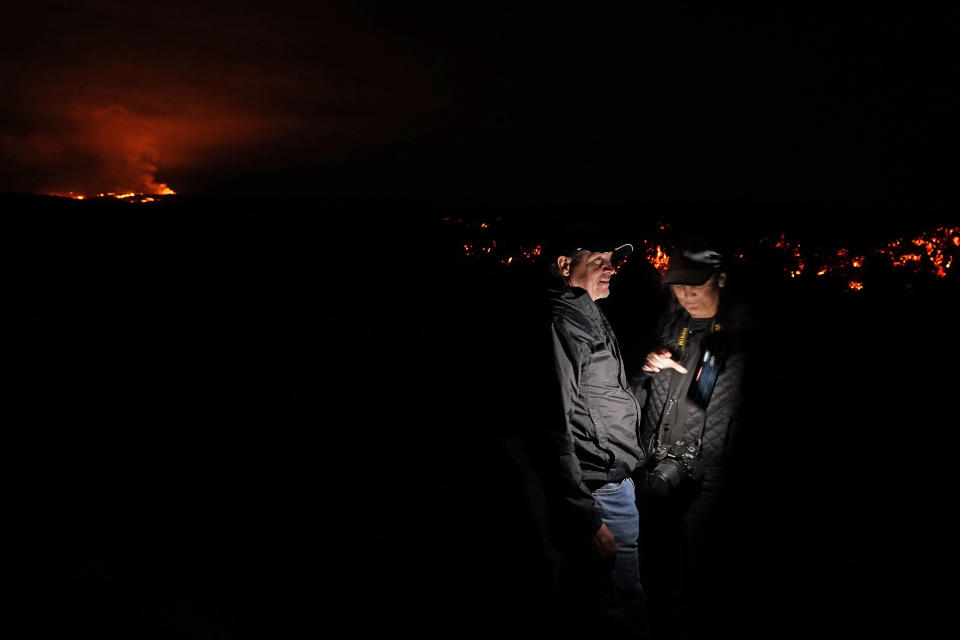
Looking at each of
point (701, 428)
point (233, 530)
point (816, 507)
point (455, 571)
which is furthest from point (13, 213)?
point (816, 507)

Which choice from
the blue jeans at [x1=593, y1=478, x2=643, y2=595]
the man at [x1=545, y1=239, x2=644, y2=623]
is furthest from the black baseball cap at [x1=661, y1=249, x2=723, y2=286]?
the blue jeans at [x1=593, y1=478, x2=643, y2=595]

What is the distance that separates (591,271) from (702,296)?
75cm

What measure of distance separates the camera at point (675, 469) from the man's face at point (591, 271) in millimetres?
977

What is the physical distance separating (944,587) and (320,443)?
6198 mm

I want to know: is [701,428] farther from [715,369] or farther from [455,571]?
[455,571]

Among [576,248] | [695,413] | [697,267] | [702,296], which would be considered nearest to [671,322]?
[702,296]

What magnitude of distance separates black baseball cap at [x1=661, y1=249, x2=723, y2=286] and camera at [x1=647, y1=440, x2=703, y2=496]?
0.90 m

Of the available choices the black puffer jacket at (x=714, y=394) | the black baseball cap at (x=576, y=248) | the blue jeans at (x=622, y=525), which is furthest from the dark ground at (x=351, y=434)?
the blue jeans at (x=622, y=525)

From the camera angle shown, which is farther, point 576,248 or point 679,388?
point 679,388

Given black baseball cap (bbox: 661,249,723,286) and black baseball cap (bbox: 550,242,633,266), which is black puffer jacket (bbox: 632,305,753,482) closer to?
black baseball cap (bbox: 661,249,723,286)

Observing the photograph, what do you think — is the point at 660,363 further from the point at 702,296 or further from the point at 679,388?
the point at 702,296

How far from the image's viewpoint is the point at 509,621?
2951 millimetres

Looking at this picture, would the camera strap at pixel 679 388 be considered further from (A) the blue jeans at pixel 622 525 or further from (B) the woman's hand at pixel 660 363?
(A) the blue jeans at pixel 622 525

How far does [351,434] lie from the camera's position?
6473mm
